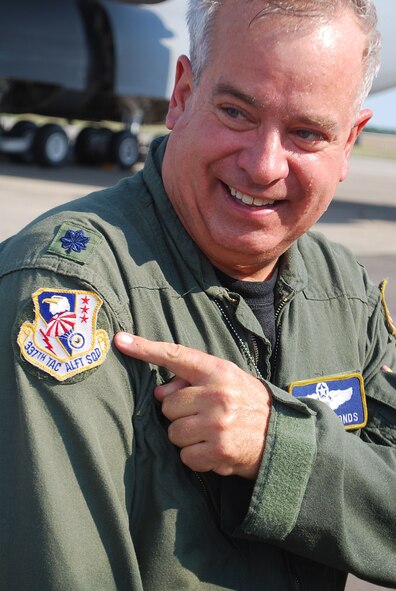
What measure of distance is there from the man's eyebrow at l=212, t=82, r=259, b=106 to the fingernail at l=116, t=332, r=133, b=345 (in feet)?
1.80

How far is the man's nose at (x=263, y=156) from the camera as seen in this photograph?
189 centimetres

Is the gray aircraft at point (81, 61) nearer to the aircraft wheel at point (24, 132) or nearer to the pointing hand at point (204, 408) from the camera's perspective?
the aircraft wheel at point (24, 132)

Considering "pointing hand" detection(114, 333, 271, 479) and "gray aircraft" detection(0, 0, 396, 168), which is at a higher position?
"gray aircraft" detection(0, 0, 396, 168)

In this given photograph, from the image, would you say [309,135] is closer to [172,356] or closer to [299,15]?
[299,15]

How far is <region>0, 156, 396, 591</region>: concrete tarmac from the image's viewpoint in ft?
32.5

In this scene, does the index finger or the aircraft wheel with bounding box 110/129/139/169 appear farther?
the aircraft wheel with bounding box 110/129/139/169

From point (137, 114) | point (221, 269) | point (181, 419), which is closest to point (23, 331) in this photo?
point (181, 419)

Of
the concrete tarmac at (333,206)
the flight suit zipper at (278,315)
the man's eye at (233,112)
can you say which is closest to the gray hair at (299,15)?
the man's eye at (233,112)

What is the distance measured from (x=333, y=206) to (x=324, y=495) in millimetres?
13212

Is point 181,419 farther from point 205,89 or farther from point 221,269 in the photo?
point 205,89

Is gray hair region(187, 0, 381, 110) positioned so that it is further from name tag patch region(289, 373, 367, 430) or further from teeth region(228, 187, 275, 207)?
name tag patch region(289, 373, 367, 430)

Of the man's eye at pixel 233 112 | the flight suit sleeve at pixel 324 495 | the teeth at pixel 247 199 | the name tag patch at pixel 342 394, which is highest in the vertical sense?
the man's eye at pixel 233 112

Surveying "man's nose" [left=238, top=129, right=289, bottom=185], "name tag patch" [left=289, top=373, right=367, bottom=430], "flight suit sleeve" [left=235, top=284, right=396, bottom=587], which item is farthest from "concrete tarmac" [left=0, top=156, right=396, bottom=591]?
"man's nose" [left=238, top=129, right=289, bottom=185]

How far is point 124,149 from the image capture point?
56.5 ft
